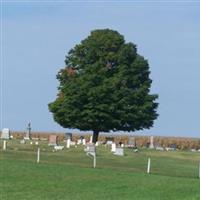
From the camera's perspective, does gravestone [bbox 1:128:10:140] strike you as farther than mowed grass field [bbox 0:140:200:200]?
Yes

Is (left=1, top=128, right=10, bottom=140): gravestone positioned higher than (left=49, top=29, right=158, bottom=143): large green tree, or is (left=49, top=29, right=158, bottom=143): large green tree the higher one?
(left=49, top=29, right=158, bottom=143): large green tree

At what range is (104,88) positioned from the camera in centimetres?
7144

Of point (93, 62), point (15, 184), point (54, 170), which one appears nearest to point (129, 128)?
point (93, 62)

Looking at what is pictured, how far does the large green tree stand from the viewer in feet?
236

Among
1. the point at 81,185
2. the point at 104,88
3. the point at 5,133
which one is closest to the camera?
the point at 81,185

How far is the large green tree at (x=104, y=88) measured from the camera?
7206cm

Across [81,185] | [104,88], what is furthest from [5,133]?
[81,185]

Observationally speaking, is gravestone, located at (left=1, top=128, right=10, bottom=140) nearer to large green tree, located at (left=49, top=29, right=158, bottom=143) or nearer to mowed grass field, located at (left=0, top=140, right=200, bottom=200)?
large green tree, located at (left=49, top=29, right=158, bottom=143)

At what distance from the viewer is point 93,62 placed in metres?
74.6

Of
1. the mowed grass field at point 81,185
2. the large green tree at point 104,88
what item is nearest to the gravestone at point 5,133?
the large green tree at point 104,88

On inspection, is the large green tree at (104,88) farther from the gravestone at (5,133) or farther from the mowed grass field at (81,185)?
the mowed grass field at (81,185)

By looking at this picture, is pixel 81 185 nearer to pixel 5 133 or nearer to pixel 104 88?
pixel 104 88

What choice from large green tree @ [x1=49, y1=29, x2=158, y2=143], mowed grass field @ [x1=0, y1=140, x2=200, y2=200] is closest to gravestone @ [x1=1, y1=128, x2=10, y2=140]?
large green tree @ [x1=49, y1=29, x2=158, y2=143]

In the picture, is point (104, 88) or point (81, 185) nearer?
point (81, 185)
